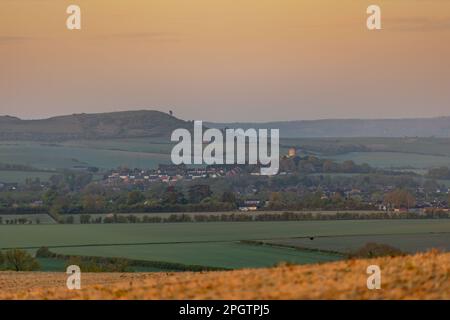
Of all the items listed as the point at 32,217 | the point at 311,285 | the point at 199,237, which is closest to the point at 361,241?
the point at 199,237

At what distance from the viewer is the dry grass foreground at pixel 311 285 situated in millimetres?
16438

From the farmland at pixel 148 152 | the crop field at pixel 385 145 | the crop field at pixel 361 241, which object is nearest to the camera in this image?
the crop field at pixel 361 241

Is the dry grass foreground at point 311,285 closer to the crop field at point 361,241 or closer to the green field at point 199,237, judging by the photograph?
the green field at point 199,237

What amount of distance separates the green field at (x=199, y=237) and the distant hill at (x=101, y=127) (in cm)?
10366

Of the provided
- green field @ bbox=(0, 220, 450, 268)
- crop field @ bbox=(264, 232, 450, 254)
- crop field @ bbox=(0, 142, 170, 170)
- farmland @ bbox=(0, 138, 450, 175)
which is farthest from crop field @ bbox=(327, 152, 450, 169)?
crop field @ bbox=(264, 232, 450, 254)

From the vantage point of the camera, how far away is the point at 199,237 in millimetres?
67812

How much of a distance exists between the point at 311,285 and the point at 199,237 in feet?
167

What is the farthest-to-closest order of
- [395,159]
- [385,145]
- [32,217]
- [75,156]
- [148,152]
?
1. [385,145]
2. [395,159]
3. [75,156]
4. [148,152]
5. [32,217]

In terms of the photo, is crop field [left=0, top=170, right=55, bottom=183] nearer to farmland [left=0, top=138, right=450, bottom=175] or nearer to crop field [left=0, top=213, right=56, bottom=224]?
farmland [left=0, top=138, right=450, bottom=175]

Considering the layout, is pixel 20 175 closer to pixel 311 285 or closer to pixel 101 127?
pixel 101 127

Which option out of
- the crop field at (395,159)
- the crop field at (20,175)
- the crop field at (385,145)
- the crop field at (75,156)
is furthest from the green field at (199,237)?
the crop field at (385,145)

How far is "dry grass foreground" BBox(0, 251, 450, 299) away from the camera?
1644cm

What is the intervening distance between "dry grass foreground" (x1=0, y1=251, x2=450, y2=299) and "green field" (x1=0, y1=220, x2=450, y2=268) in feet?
101

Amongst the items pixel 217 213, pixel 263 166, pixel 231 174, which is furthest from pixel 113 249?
pixel 263 166
